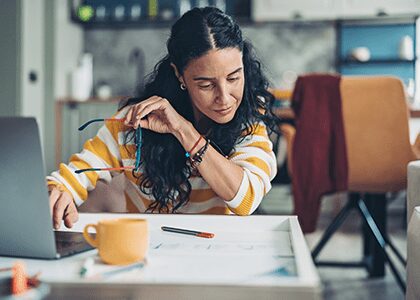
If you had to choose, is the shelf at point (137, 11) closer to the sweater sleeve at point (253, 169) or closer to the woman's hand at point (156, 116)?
the sweater sleeve at point (253, 169)

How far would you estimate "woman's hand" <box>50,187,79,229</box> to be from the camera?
1149 millimetres

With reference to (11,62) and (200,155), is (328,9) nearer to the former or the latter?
(11,62)

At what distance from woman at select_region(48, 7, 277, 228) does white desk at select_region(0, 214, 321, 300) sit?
0.18m

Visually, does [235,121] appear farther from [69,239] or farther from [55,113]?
[55,113]

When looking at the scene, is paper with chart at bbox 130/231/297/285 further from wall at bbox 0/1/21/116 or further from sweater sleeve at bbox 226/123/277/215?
wall at bbox 0/1/21/116

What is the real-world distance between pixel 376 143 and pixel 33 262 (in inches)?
73.5

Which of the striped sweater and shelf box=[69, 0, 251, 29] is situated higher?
shelf box=[69, 0, 251, 29]

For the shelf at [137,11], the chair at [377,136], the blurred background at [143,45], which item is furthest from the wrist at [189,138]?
the shelf at [137,11]

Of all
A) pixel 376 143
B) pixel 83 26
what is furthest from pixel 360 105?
pixel 83 26

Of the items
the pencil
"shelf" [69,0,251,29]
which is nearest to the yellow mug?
the pencil

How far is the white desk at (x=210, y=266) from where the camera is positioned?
2.21 ft

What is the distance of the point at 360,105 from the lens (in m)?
2.50

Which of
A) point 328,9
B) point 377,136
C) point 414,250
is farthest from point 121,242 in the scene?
point 328,9

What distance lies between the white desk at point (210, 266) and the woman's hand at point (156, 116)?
0.78 feet
